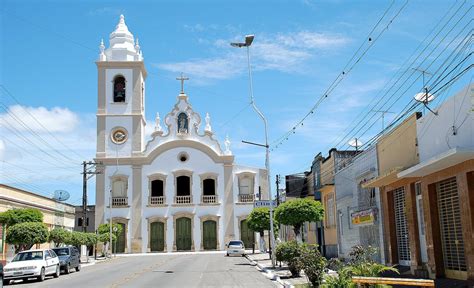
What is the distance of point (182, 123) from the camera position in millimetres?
62875

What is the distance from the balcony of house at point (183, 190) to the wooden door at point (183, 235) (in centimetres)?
210

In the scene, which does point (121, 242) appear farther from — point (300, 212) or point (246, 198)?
point (300, 212)

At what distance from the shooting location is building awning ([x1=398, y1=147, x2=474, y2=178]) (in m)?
13.9

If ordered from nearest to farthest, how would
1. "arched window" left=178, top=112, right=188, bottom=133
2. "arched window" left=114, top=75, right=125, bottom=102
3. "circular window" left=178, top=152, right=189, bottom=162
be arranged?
"circular window" left=178, top=152, right=189, bottom=162 → "arched window" left=114, top=75, right=125, bottom=102 → "arched window" left=178, top=112, right=188, bottom=133

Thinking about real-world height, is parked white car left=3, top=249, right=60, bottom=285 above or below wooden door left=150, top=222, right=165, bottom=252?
below

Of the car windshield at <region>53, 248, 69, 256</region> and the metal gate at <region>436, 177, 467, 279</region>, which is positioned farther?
the car windshield at <region>53, 248, 69, 256</region>

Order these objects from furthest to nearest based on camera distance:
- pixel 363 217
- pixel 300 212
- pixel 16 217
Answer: pixel 16 217 < pixel 300 212 < pixel 363 217

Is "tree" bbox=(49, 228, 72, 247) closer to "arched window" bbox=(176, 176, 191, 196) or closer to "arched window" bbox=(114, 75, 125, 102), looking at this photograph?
"arched window" bbox=(176, 176, 191, 196)

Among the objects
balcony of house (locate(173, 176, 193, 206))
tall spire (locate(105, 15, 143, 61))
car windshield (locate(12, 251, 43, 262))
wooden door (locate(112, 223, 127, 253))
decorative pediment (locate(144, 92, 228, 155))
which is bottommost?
car windshield (locate(12, 251, 43, 262))

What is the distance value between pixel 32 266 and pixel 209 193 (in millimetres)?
37285

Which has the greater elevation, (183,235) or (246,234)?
(183,235)

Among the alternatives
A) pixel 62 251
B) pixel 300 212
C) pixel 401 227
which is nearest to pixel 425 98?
pixel 401 227

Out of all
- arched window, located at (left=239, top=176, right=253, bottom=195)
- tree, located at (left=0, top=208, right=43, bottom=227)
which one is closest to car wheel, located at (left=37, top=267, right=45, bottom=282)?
tree, located at (left=0, top=208, right=43, bottom=227)

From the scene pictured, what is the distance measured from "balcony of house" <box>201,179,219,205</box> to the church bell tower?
778 cm
